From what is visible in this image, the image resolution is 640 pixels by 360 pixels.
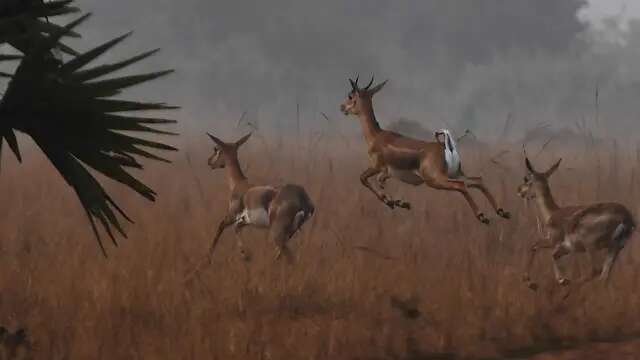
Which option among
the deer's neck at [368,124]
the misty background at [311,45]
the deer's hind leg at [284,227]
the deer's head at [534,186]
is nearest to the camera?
the deer's neck at [368,124]

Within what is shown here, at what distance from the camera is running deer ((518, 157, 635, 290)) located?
6902mm

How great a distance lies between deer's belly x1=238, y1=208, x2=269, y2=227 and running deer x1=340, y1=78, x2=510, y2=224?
127 cm

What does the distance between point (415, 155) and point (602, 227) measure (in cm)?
166

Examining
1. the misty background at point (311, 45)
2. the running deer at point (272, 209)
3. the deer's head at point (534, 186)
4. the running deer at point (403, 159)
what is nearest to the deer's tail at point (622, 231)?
the deer's head at point (534, 186)

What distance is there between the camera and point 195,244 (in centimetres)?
876

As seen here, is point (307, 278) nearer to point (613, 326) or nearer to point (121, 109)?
point (613, 326)

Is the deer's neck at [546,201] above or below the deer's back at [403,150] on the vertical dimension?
below

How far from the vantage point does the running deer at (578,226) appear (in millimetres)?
6902

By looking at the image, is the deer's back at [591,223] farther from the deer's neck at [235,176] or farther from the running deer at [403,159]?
the deer's neck at [235,176]

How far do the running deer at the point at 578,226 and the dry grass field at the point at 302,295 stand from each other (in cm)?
43

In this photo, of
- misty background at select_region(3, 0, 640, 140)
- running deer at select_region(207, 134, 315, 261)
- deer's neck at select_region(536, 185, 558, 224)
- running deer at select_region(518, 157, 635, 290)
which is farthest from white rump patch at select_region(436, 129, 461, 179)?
misty background at select_region(3, 0, 640, 140)

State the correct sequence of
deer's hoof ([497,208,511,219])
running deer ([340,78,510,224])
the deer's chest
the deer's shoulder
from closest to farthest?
deer's hoof ([497,208,511,219])
running deer ([340,78,510,224])
the deer's shoulder
the deer's chest

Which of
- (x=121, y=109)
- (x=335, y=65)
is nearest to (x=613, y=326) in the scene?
(x=121, y=109)

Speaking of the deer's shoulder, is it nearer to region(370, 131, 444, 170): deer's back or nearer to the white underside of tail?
region(370, 131, 444, 170): deer's back
